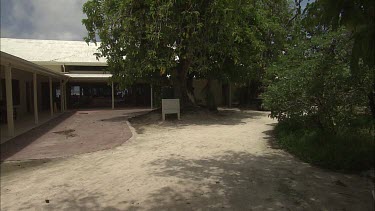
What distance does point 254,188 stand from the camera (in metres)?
5.27

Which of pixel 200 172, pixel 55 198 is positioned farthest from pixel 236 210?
pixel 55 198

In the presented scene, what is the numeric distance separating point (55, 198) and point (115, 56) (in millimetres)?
11653

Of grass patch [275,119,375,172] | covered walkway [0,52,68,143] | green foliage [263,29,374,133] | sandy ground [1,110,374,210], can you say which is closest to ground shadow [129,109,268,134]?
covered walkway [0,52,68,143]

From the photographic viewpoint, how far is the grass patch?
640cm

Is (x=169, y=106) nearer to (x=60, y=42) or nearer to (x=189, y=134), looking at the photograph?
(x=189, y=134)

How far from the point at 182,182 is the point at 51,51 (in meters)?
24.3

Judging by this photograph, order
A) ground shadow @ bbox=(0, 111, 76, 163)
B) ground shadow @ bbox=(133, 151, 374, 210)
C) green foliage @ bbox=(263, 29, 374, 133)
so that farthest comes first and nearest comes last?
ground shadow @ bbox=(0, 111, 76, 163)
green foliage @ bbox=(263, 29, 374, 133)
ground shadow @ bbox=(133, 151, 374, 210)

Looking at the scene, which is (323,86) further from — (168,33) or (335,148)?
(168,33)

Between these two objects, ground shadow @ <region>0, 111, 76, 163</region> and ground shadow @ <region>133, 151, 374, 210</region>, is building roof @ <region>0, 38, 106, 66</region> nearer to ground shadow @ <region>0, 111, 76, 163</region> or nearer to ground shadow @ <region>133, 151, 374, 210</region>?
ground shadow @ <region>0, 111, 76, 163</region>

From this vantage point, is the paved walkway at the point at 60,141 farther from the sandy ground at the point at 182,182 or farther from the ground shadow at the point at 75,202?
the ground shadow at the point at 75,202

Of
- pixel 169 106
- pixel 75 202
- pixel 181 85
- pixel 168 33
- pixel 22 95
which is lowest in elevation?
pixel 75 202

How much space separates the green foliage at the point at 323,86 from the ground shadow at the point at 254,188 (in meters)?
1.63

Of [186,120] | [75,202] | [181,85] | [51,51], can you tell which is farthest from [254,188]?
[51,51]

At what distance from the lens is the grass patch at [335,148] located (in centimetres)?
640
